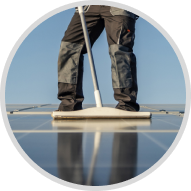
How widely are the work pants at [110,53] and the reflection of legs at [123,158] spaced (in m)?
0.80

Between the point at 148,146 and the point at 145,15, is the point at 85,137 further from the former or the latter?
the point at 145,15

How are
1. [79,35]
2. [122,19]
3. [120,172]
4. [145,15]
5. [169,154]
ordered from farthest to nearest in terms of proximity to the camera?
[79,35], [122,19], [145,15], [169,154], [120,172]

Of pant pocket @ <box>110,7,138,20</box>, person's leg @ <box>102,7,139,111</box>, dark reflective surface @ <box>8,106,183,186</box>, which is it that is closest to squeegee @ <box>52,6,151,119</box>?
person's leg @ <box>102,7,139,111</box>

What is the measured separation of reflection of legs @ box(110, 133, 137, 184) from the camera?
644 millimetres

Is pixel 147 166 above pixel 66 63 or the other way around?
the other way around

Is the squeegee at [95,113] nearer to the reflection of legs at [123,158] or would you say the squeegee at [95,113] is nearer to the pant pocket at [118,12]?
the pant pocket at [118,12]

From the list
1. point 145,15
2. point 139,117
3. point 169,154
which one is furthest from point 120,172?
point 139,117

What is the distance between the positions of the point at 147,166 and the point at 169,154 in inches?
7.2

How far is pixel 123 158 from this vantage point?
29.9 inches

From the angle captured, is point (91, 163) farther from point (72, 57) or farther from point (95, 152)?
point (72, 57)

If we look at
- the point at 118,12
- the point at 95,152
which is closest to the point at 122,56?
the point at 118,12

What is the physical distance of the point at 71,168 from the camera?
0.68 meters

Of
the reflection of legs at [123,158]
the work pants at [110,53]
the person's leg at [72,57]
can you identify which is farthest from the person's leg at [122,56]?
the reflection of legs at [123,158]

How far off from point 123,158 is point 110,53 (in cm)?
122
